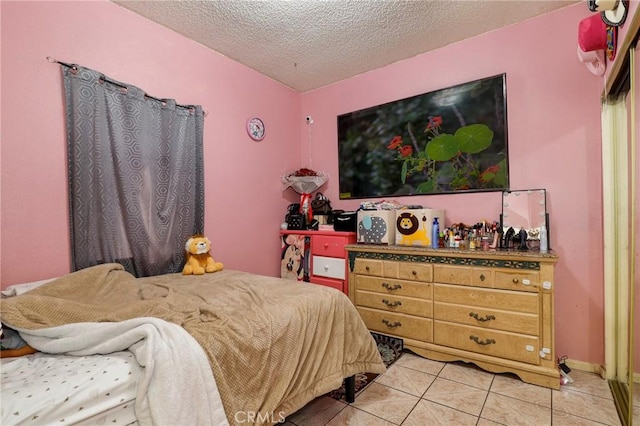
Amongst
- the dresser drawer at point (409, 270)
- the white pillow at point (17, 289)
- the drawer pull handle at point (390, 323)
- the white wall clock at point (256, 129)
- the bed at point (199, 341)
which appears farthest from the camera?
the white wall clock at point (256, 129)

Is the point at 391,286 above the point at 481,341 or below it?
above

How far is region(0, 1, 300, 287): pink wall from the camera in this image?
1683 millimetres

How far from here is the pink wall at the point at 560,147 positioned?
211cm

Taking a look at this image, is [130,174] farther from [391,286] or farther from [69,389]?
[391,286]

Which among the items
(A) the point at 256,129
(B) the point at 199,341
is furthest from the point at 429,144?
(B) the point at 199,341

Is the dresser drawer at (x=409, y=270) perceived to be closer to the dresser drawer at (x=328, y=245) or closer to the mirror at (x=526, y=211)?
the dresser drawer at (x=328, y=245)

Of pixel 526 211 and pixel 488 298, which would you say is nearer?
pixel 488 298

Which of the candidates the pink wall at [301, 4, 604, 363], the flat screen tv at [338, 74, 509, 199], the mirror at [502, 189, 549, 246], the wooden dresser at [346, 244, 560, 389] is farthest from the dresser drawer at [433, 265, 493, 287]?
the flat screen tv at [338, 74, 509, 199]

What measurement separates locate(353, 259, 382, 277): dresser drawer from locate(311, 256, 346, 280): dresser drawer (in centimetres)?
19

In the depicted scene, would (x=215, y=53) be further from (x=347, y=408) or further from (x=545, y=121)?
(x=347, y=408)

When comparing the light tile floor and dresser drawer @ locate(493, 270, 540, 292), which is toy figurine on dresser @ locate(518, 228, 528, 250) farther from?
the light tile floor

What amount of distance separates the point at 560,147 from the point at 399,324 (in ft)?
6.07

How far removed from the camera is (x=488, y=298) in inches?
80.4

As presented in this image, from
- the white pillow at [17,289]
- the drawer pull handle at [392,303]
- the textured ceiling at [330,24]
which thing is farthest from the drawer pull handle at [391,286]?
the white pillow at [17,289]
